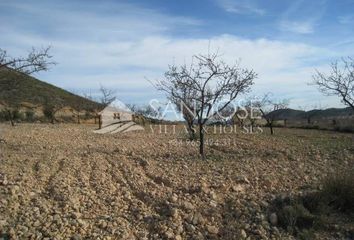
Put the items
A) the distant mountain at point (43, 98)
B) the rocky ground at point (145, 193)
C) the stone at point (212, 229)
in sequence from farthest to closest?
the distant mountain at point (43, 98) → the stone at point (212, 229) → the rocky ground at point (145, 193)

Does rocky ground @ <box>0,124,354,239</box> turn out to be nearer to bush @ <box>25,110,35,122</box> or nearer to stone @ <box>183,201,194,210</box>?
stone @ <box>183,201,194,210</box>

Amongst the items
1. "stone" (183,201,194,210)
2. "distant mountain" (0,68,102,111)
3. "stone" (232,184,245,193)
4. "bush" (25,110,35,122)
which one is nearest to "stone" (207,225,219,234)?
"stone" (183,201,194,210)

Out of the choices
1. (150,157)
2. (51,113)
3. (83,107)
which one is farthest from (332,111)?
(150,157)

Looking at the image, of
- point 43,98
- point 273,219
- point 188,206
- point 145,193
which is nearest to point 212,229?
point 188,206

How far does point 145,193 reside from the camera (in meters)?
7.94

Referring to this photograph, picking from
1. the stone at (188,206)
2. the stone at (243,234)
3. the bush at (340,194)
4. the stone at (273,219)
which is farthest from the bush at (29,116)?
the stone at (243,234)

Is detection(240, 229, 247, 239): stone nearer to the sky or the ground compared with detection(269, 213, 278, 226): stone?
nearer to the ground

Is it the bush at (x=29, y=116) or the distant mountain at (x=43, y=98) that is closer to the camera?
the bush at (x=29, y=116)

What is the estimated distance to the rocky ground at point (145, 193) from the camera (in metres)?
6.55

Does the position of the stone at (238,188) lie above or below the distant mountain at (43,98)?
below

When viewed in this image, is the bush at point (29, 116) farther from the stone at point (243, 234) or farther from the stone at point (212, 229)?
the stone at point (243, 234)

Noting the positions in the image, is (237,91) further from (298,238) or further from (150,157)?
(298,238)

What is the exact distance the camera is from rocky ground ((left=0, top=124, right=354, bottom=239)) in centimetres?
655

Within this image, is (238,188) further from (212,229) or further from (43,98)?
(43,98)
